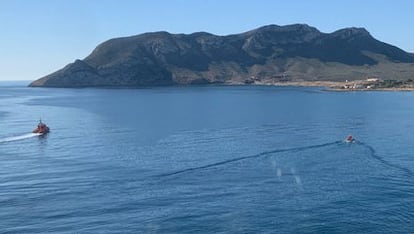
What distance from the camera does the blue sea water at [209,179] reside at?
62.0 meters

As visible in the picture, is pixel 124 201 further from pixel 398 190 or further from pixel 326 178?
pixel 398 190

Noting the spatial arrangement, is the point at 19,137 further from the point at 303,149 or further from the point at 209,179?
the point at 209,179

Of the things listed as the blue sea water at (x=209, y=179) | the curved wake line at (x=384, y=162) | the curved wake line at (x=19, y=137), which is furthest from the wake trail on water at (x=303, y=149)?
the curved wake line at (x=19, y=137)

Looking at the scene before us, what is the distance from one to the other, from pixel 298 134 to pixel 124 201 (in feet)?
208

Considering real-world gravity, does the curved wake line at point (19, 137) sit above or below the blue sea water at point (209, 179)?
above

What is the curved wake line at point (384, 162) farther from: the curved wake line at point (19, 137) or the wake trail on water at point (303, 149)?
the curved wake line at point (19, 137)

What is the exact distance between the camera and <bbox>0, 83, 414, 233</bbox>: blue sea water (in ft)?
203

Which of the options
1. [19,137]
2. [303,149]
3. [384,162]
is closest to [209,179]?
[303,149]

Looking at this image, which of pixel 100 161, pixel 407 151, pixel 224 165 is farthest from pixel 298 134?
pixel 100 161

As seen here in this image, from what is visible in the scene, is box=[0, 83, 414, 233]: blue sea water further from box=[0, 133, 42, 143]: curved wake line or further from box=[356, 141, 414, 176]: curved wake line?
box=[0, 133, 42, 143]: curved wake line

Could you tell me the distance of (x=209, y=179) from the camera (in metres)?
80.2

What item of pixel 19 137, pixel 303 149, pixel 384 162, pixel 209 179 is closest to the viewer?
pixel 209 179

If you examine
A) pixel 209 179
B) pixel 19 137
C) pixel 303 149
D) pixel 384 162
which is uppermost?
pixel 303 149

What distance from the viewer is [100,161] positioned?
313ft
